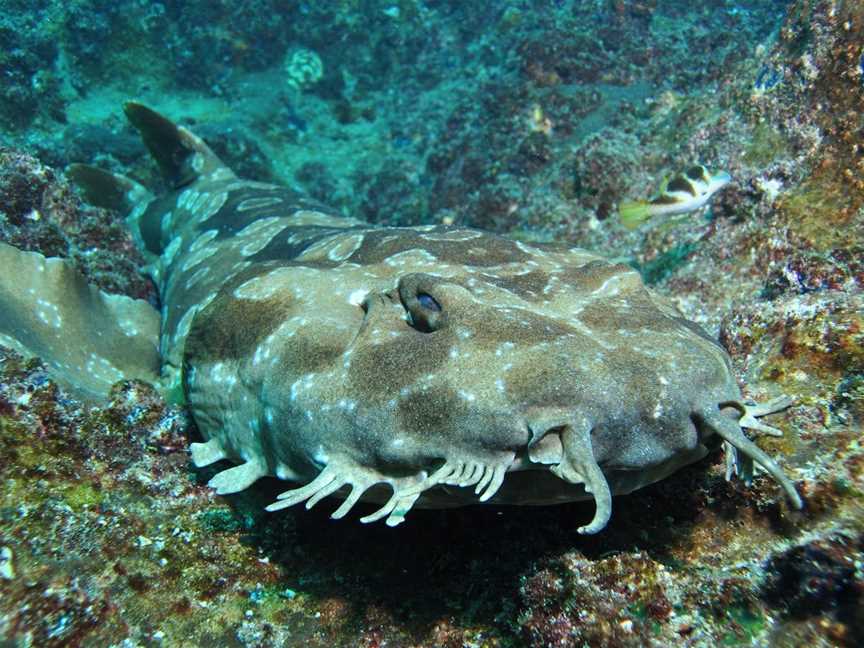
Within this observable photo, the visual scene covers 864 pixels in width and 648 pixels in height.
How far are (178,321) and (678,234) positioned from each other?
4.80 metres

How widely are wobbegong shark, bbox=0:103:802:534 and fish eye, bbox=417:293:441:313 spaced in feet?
0.05

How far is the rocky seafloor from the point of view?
2.37 metres

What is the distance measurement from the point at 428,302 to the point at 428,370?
50cm

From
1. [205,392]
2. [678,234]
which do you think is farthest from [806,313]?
[205,392]

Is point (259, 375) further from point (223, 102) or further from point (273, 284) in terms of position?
point (223, 102)

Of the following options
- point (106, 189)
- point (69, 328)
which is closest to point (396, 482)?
point (69, 328)

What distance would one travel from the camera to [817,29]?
16.2 feet

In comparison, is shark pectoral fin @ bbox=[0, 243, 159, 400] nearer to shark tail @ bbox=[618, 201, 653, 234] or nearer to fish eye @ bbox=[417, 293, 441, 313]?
fish eye @ bbox=[417, 293, 441, 313]

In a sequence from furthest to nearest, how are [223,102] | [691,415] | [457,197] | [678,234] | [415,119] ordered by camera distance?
[223,102] < [415,119] < [457,197] < [678,234] < [691,415]

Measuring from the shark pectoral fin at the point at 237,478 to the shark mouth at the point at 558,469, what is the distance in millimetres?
521

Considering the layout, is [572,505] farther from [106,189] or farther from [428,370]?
[106,189]

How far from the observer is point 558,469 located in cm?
203

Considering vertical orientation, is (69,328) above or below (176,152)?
below

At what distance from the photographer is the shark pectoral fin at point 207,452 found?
10.3ft
